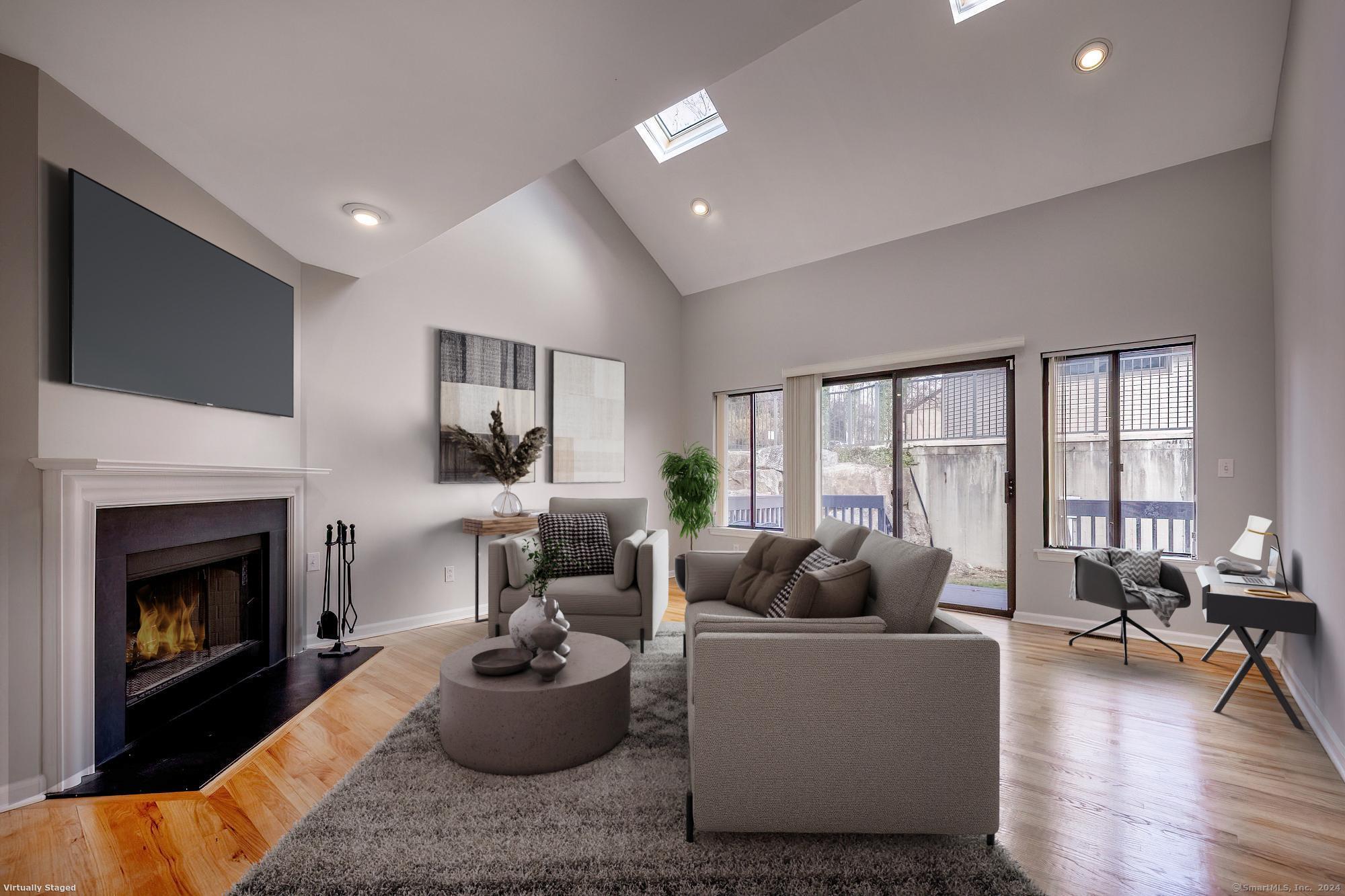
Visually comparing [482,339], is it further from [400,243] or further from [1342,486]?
[1342,486]

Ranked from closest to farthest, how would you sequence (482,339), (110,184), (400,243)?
1. (110,184)
2. (400,243)
3. (482,339)

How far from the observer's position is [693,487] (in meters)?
5.85

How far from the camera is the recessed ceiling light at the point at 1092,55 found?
11.0 ft

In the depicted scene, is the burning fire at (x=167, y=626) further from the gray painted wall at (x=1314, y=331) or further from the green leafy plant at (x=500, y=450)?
the gray painted wall at (x=1314, y=331)

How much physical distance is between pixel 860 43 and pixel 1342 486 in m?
3.31

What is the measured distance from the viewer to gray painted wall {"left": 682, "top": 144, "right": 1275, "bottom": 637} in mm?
3633

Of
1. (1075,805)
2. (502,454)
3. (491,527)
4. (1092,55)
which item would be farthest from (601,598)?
(1092,55)

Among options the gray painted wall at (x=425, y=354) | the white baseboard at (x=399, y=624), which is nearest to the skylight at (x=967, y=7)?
the gray painted wall at (x=425, y=354)

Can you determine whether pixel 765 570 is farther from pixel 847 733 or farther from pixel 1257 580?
pixel 1257 580

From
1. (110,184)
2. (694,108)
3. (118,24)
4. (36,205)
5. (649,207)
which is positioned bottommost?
(36,205)

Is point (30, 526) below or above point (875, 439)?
below

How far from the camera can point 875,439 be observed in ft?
17.4

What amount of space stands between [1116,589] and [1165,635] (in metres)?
0.73

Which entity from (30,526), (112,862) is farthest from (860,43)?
(112,862)
